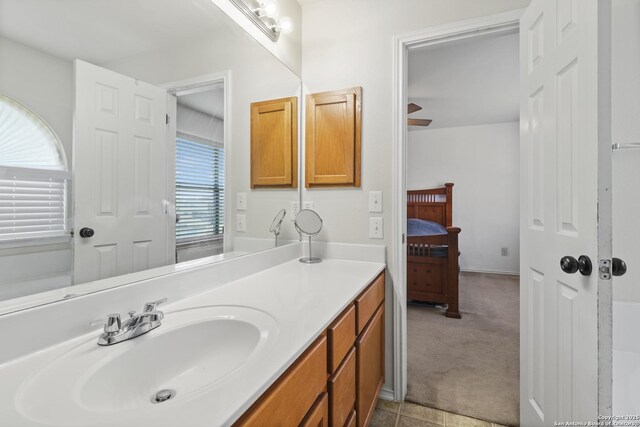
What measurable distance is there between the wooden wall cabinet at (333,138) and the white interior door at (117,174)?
1.01 metres

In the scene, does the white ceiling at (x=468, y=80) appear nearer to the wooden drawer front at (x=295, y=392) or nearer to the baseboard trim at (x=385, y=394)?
the wooden drawer front at (x=295, y=392)

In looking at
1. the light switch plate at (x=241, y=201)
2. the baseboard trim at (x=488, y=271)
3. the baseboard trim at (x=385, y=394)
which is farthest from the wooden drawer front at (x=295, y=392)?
the baseboard trim at (x=488, y=271)

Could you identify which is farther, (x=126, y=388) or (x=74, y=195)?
(x=74, y=195)

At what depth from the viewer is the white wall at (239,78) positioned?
1.03 metres

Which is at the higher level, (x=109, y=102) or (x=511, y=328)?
(x=109, y=102)

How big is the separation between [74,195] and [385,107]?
1.51 meters

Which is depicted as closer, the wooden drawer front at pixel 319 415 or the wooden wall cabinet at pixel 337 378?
the wooden wall cabinet at pixel 337 378

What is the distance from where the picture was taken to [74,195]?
0.80 meters

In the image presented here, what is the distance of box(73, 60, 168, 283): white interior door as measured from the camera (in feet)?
2.68

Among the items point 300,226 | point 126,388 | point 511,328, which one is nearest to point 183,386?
point 126,388

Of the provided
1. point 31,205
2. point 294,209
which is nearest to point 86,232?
point 31,205

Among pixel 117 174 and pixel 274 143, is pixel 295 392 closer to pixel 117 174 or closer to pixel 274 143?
pixel 117 174

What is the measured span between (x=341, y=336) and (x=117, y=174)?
0.88 m

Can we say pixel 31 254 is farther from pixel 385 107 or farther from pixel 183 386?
pixel 385 107
